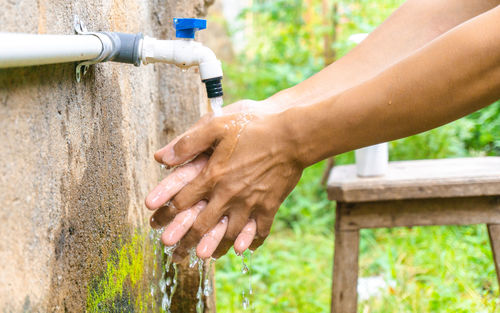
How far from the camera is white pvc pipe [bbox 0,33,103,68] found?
0.71 meters

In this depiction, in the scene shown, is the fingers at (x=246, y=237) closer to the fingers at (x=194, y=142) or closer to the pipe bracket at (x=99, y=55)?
the fingers at (x=194, y=142)

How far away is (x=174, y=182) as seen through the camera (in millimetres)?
1305

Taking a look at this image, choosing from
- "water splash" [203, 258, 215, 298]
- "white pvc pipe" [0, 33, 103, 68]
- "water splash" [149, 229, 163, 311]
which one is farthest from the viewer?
"water splash" [203, 258, 215, 298]

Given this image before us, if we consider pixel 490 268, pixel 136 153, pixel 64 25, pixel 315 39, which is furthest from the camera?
pixel 315 39

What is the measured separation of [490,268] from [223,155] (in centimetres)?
197

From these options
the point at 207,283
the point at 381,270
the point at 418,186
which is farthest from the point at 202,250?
the point at 381,270

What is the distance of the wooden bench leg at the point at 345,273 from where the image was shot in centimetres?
207

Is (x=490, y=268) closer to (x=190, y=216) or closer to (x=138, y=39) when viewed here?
(x=190, y=216)

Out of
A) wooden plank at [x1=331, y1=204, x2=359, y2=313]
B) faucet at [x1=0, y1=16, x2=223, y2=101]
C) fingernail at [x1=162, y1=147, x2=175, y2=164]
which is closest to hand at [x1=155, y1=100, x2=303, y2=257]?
fingernail at [x1=162, y1=147, x2=175, y2=164]

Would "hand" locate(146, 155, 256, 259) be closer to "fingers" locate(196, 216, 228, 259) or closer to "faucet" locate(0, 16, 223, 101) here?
"fingers" locate(196, 216, 228, 259)

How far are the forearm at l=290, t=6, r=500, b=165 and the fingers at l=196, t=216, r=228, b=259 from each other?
27 cm

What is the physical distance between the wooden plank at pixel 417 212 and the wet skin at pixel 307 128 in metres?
0.78

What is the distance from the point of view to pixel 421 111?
1188 millimetres

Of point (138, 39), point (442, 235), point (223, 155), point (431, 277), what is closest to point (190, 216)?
point (223, 155)
